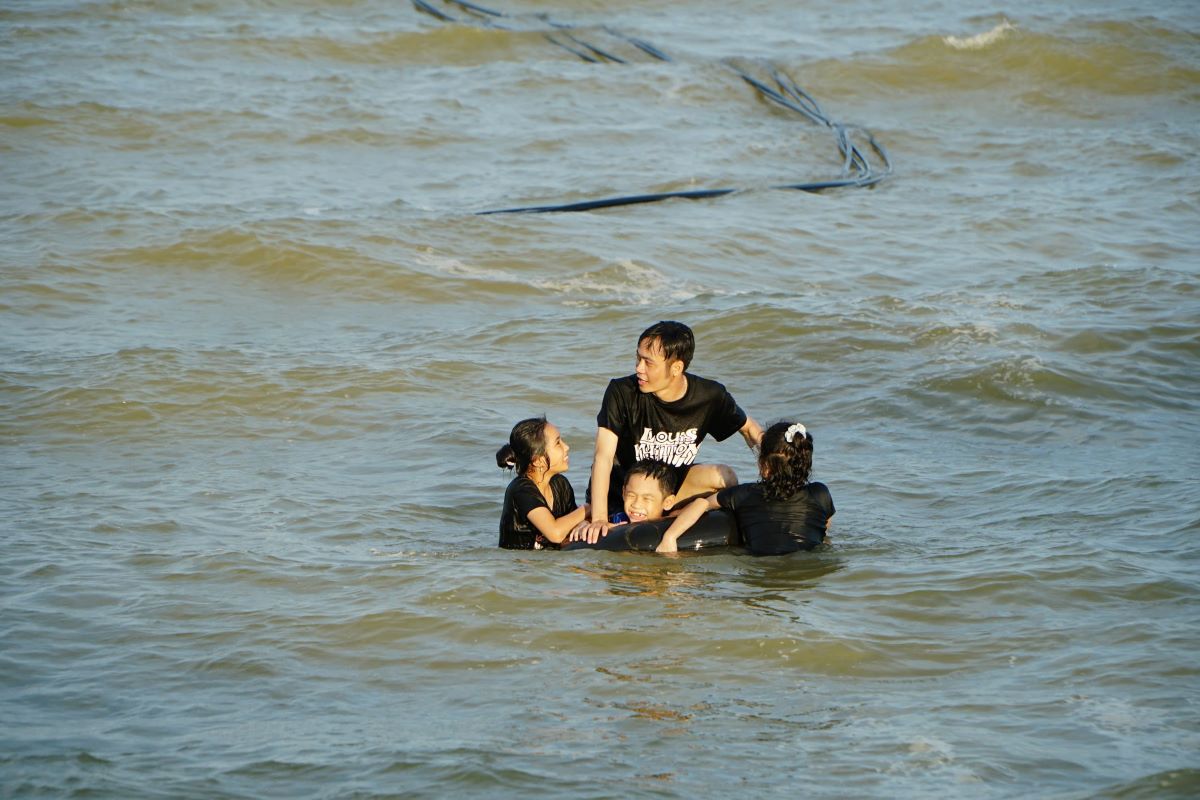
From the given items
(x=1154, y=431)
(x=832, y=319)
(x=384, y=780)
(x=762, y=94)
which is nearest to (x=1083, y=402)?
(x=1154, y=431)

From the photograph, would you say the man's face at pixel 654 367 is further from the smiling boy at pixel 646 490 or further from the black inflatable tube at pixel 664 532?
the black inflatable tube at pixel 664 532

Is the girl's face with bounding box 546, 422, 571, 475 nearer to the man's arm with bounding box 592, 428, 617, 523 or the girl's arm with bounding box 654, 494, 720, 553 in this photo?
the man's arm with bounding box 592, 428, 617, 523

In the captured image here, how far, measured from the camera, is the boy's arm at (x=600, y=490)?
6.37 meters

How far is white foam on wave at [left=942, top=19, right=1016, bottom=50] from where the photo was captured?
67.2 ft

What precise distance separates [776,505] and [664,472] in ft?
1.85

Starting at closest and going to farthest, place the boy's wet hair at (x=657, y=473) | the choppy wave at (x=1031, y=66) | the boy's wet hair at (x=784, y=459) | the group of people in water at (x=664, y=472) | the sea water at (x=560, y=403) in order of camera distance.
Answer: the sea water at (x=560, y=403), the boy's wet hair at (x=784, y=459), the group of people in water at (x=664, y=472), the boy's wet hair at (x=657, y=473), the choppy wave at (x=1031, y=66)

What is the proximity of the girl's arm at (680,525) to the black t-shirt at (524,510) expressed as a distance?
1.84ft

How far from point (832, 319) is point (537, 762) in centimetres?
677

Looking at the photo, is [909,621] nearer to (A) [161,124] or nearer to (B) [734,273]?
(B) [734,273]

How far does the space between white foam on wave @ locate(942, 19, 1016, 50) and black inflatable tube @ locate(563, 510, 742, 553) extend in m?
15.8

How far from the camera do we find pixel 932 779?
14.0ft

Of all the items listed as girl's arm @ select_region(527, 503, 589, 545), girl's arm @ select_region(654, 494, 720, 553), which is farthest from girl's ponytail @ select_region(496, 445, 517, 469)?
girl's arm @ select_region(654, 494, 720, 553)

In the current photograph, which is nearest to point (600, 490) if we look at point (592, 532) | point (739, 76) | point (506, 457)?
point (592, 532)

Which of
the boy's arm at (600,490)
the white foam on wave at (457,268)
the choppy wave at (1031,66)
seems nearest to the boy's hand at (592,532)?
the boy's arm at (600,490)
